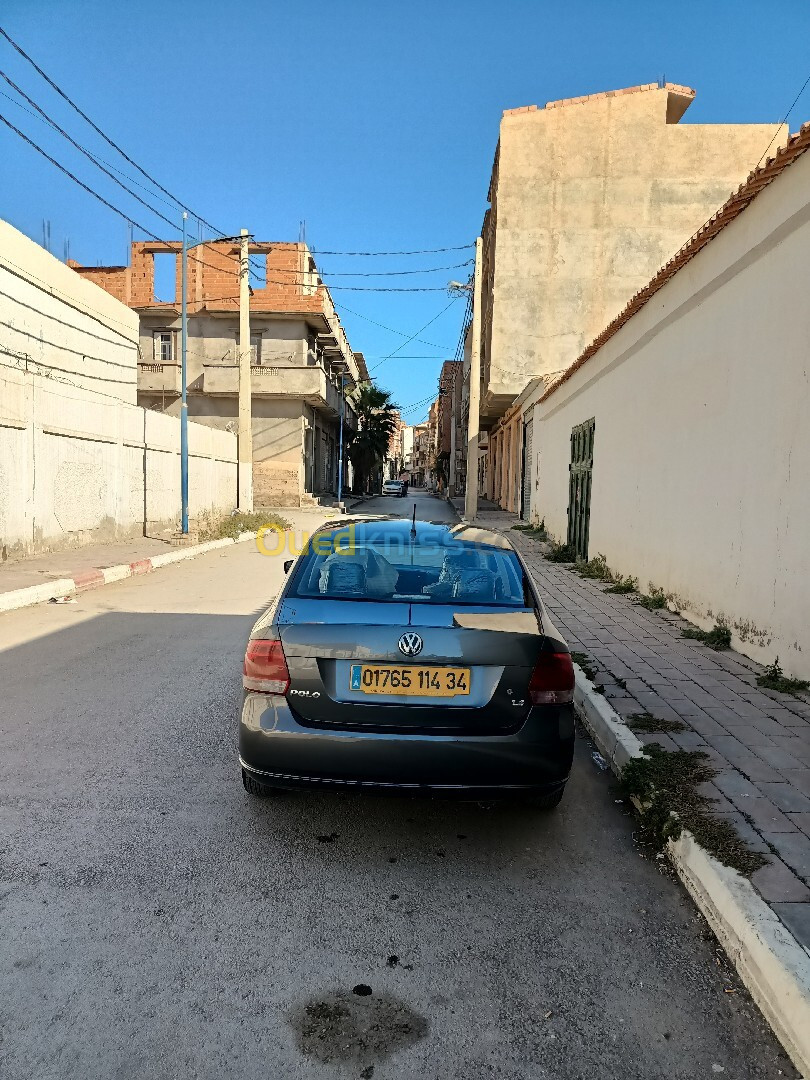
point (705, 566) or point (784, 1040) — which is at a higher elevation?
point (705, 566)

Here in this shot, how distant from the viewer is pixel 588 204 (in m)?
25.7

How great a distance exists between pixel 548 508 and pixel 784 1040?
16.9 meters

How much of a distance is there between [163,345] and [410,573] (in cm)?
3550

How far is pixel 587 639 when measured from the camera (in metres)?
7.02

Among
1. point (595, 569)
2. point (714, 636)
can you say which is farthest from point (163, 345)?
point (714, 636)

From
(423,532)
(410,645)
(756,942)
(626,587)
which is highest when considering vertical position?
(423,532)

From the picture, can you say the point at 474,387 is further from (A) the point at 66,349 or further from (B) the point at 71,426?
(B) the point at 71,426

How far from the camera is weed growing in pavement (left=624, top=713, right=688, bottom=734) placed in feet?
14.5

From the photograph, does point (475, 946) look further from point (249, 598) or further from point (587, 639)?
point (249, 598)

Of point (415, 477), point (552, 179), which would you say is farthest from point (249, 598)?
point (415, 477)

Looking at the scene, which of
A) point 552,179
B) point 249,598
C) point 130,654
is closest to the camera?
point 130,654

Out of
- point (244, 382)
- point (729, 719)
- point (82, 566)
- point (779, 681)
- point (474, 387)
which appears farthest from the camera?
point (474, 387)

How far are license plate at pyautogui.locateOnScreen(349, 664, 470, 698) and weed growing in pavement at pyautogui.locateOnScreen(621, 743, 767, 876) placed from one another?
1225 mm

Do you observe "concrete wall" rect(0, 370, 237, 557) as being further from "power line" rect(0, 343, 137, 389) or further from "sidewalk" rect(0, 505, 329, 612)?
"power line" rect(0, 343, 137, 389)
